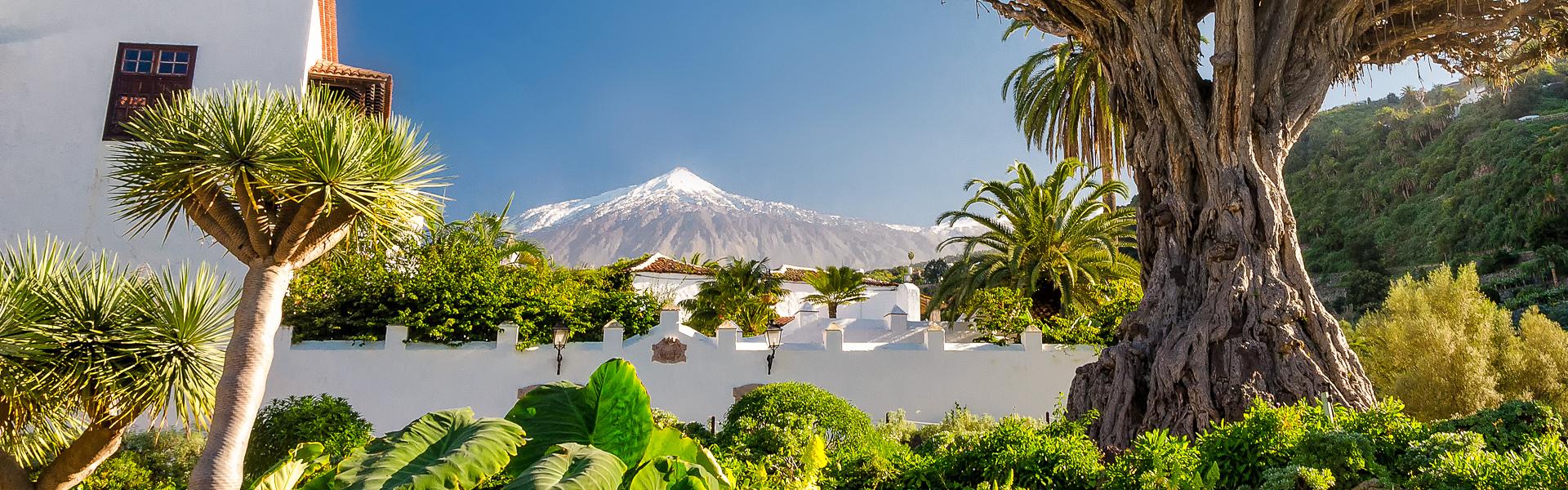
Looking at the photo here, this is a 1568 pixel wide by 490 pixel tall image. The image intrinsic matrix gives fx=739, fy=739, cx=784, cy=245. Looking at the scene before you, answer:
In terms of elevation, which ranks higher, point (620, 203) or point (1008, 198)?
point (620, 203)

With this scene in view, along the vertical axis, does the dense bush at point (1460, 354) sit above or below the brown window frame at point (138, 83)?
below

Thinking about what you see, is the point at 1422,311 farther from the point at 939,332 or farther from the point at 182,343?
the point at 182,343

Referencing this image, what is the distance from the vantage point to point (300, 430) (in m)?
9.38

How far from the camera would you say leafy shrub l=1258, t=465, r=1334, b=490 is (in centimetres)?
275

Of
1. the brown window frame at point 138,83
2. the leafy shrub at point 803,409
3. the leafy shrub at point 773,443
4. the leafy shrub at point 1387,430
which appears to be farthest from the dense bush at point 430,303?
the leafy shrub at point 1387,430

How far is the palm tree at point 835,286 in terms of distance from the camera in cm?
2878

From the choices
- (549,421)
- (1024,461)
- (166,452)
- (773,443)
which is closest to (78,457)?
(166,452)

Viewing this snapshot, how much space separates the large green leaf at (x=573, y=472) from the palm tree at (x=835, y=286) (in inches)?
1041

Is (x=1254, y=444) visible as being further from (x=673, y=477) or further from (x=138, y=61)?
(x=138, y=61)

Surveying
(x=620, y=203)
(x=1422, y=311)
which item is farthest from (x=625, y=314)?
(x=620, y=203)

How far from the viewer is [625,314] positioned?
45.3 feet

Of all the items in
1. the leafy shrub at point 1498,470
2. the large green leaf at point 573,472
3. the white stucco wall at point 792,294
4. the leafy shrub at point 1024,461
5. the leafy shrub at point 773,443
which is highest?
the white stucco wall at point 792,294

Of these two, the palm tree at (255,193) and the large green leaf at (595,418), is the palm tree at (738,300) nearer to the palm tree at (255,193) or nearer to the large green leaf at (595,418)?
the palm tree at (255,193)

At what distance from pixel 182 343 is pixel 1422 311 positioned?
1340 centimetres
